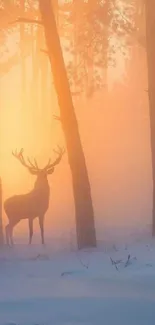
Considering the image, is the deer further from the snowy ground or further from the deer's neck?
the snowy ground

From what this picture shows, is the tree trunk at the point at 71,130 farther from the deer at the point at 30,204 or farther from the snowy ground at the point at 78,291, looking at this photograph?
the snowy ground at the point at 78,291

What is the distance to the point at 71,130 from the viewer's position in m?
13.5

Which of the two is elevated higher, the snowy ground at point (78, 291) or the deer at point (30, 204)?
the snowy ground at point (78, 291)

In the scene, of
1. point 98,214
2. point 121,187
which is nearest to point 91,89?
point 98,214

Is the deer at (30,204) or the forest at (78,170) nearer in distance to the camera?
the forest at (78,170)

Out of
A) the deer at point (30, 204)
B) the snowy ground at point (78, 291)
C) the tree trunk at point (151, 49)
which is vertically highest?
the tree trunk at point (151, 49)

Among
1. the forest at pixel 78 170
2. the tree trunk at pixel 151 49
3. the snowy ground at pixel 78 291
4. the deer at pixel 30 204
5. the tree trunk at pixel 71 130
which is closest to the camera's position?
the snowy ground at pixel 78 291

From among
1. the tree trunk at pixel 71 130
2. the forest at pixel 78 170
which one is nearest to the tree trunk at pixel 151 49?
the forest at pixel 78 170

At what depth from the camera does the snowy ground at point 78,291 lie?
6262 mm

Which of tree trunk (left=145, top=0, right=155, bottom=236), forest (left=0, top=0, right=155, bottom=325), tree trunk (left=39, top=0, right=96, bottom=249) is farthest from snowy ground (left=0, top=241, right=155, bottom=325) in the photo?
tree trunk (left=145, top=0, right=155, bottom=236)

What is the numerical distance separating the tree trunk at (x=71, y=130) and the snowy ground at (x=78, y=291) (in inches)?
89.5

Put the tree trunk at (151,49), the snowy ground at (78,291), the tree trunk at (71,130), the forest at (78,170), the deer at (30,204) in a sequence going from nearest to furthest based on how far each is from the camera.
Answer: the snowy ground at (78,291), the forest at (78,170), the tree trunk at (71,130), the deer at (30,204), the tree trunk at (151,49)

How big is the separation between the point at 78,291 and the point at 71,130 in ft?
20.7

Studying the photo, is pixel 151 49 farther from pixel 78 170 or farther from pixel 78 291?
pixel 78 291
